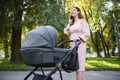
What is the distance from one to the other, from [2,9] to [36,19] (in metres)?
2.48

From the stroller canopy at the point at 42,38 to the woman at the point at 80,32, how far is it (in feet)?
4.68

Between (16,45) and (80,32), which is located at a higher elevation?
(80,32)

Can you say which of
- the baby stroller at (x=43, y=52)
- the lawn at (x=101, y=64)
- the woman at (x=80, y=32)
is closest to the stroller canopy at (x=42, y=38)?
the baby stroller at (x=43, y=52)

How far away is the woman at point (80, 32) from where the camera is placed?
8414mm

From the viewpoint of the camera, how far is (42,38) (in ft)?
22.5

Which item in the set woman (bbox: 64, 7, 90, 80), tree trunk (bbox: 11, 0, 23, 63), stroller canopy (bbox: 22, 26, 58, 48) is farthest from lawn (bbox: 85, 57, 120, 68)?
stroller canopy (bbox: 22, 26, 58, 48)

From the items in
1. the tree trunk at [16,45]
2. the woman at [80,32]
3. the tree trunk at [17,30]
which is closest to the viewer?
the woman at [80,32]

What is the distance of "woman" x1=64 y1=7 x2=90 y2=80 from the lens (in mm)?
8414

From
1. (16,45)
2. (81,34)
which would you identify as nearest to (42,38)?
(81,34)

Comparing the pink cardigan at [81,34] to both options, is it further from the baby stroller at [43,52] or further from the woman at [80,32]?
the baby stroller at [43,52]

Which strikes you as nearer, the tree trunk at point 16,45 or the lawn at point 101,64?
the lawn at point 101,64

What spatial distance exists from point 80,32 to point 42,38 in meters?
1.84

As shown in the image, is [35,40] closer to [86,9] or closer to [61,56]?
[61,56]

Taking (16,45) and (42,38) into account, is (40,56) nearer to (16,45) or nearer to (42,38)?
(42,38)
